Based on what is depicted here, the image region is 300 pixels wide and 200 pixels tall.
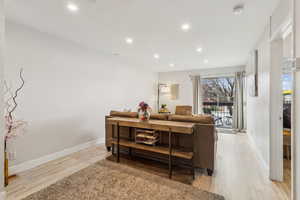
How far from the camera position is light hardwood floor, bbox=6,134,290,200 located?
1872mm

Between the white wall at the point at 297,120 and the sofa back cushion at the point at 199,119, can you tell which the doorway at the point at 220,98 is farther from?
the white wall at the point at 297,120

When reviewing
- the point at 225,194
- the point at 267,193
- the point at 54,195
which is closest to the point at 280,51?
the point at 267,193

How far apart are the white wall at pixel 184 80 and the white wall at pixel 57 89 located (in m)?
3.16

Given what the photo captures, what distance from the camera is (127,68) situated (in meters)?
5.05

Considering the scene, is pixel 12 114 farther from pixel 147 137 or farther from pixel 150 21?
pixel 150 21

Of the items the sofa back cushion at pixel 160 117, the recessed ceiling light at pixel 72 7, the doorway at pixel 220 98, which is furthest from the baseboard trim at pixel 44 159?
the doorway at pixel 220 98

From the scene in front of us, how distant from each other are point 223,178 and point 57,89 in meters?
3.65

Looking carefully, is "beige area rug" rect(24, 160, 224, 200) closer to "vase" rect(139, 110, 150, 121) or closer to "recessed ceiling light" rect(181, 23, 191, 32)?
"vase" rect(139, 110, 150, 121)

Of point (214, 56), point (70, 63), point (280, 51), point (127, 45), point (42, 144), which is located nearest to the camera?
point (280, 51)

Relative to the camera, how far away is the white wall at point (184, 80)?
5827 millimetres

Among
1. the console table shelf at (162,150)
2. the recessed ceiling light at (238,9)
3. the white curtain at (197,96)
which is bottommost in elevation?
the console table shelf at (162,150)

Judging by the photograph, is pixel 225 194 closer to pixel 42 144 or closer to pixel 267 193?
pixel 267 193

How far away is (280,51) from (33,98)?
14.2 ft

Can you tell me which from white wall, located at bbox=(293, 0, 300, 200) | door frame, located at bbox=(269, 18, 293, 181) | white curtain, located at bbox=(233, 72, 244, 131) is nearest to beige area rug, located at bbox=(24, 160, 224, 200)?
white wall, located at bbox=(293, 0, 300, 200)
